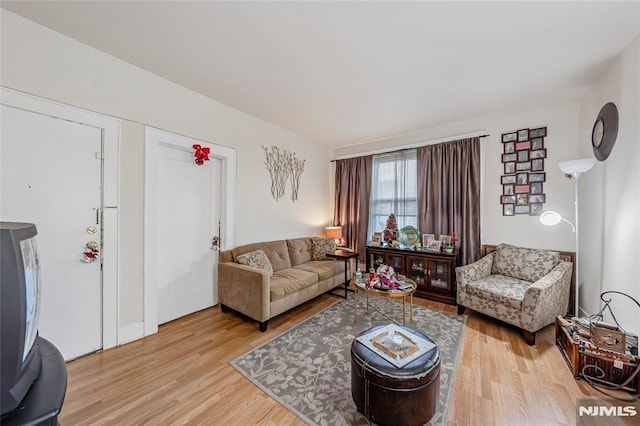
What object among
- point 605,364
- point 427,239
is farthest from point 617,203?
point 427,239

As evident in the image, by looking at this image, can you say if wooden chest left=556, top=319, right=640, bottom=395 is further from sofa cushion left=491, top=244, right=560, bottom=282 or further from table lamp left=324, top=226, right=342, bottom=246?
table lamp left=324, top=226, right=342, bottom=246

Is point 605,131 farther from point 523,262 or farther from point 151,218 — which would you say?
point 151,218

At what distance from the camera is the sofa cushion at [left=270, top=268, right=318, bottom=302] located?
2.78 metres

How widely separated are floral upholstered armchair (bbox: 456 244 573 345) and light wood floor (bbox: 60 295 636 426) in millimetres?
246

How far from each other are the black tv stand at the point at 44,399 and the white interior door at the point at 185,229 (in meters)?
1.93

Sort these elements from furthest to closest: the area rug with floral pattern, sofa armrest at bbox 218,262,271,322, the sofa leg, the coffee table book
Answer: sofa armrest at bbox 218,262,271,322 < the sofa leg < the area rug with floral pattern < the coffee table book

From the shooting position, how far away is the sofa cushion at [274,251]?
3334 millimetres

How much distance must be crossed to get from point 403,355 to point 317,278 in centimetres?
190

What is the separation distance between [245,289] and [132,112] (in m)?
2.12

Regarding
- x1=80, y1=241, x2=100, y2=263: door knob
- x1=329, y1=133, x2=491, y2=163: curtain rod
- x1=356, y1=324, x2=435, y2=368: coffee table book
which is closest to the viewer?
x1=356, y1=324, x2=435, y2=368: coffee table book

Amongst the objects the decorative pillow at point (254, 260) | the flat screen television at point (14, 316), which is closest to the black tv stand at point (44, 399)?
the flat screen television at point (14, 316)

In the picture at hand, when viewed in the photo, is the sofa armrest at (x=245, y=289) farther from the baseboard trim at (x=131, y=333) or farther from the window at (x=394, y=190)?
the window at (x=394, y=190)

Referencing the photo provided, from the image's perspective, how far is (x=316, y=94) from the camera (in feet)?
9.63

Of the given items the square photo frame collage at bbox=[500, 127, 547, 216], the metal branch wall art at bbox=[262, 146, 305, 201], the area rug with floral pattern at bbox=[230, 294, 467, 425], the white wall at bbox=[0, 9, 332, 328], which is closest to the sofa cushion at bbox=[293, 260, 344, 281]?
the area rug with floral pattern at bbox=[230, 294, 467, 425]
